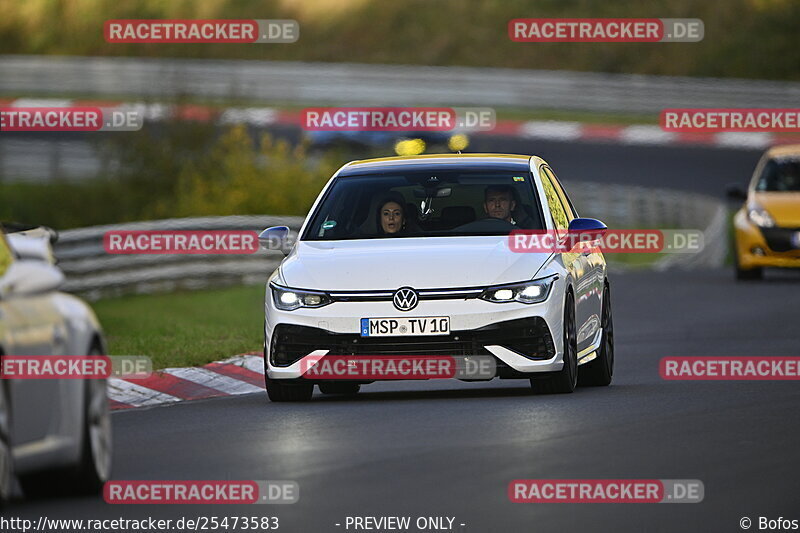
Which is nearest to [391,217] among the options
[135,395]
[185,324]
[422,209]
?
[422,209]

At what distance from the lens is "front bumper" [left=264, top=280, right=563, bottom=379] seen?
40.7ft

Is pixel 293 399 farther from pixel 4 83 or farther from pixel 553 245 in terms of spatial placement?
pixel 4 83

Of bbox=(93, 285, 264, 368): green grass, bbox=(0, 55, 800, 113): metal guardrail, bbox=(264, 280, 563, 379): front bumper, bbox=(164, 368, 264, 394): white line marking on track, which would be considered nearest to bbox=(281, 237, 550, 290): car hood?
bbox=(264, 280, 563, 379): front bumper

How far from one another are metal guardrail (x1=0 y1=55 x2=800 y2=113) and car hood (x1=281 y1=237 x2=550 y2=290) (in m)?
33.8

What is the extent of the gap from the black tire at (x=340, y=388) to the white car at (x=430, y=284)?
2cm

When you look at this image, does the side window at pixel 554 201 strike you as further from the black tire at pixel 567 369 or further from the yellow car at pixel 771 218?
the yellow car at pixel 771 218

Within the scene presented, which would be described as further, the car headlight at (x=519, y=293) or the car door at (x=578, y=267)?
the car door at (x=578, y=267)

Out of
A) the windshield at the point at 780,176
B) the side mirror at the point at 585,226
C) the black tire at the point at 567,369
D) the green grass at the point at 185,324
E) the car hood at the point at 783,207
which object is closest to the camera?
the black tire at the point at 567,369

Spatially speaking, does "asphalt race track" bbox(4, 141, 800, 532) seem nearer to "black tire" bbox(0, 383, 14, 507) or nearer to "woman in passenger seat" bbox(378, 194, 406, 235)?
"black tire" bbox(0, 383, 14, 507)

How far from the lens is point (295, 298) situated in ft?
41.6

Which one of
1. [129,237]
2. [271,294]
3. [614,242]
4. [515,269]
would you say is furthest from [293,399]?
[614,242]

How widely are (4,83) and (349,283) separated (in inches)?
1519

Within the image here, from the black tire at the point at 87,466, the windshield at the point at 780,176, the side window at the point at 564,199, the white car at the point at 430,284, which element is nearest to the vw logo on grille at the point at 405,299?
the white car at the point at 430,284

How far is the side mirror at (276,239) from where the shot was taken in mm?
13281
